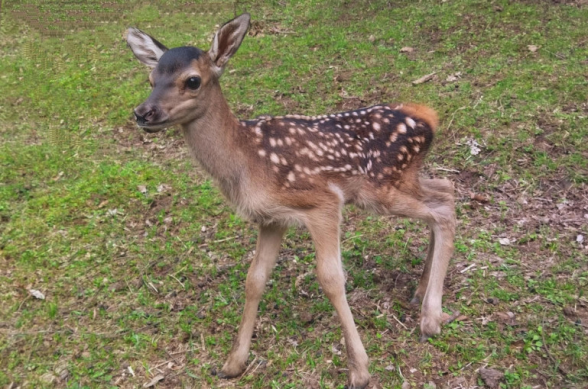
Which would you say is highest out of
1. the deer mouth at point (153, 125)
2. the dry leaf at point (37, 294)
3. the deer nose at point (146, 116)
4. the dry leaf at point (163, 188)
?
the deer nose at point (146, 116)

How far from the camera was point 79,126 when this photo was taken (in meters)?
8.30

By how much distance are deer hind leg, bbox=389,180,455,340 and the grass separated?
192 millimetres

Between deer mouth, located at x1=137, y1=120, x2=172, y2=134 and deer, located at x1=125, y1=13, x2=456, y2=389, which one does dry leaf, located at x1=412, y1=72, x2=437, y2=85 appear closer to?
deer, located at x1=125, y1=13, x2=456, y2=389

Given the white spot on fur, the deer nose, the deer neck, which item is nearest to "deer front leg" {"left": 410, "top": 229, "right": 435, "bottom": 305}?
the white spot on fur

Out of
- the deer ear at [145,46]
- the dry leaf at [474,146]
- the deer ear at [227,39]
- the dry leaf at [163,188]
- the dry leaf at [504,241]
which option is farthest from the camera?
the dry leaf at [163,188]

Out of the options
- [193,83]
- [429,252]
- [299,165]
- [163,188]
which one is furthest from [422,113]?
[163,188]

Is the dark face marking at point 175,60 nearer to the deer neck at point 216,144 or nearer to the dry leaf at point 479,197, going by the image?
the deer neck at point 216,144

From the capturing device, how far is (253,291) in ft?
14.2

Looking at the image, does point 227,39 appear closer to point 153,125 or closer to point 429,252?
point 153,125

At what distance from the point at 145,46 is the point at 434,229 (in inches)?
107

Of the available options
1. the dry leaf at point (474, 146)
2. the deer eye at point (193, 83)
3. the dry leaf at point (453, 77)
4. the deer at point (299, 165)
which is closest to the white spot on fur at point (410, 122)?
the deer at point (299, 165)

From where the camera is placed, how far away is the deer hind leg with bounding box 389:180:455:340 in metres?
4.25

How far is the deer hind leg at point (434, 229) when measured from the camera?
4.25m

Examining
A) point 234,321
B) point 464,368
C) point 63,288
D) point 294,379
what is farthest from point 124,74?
point 464,368
